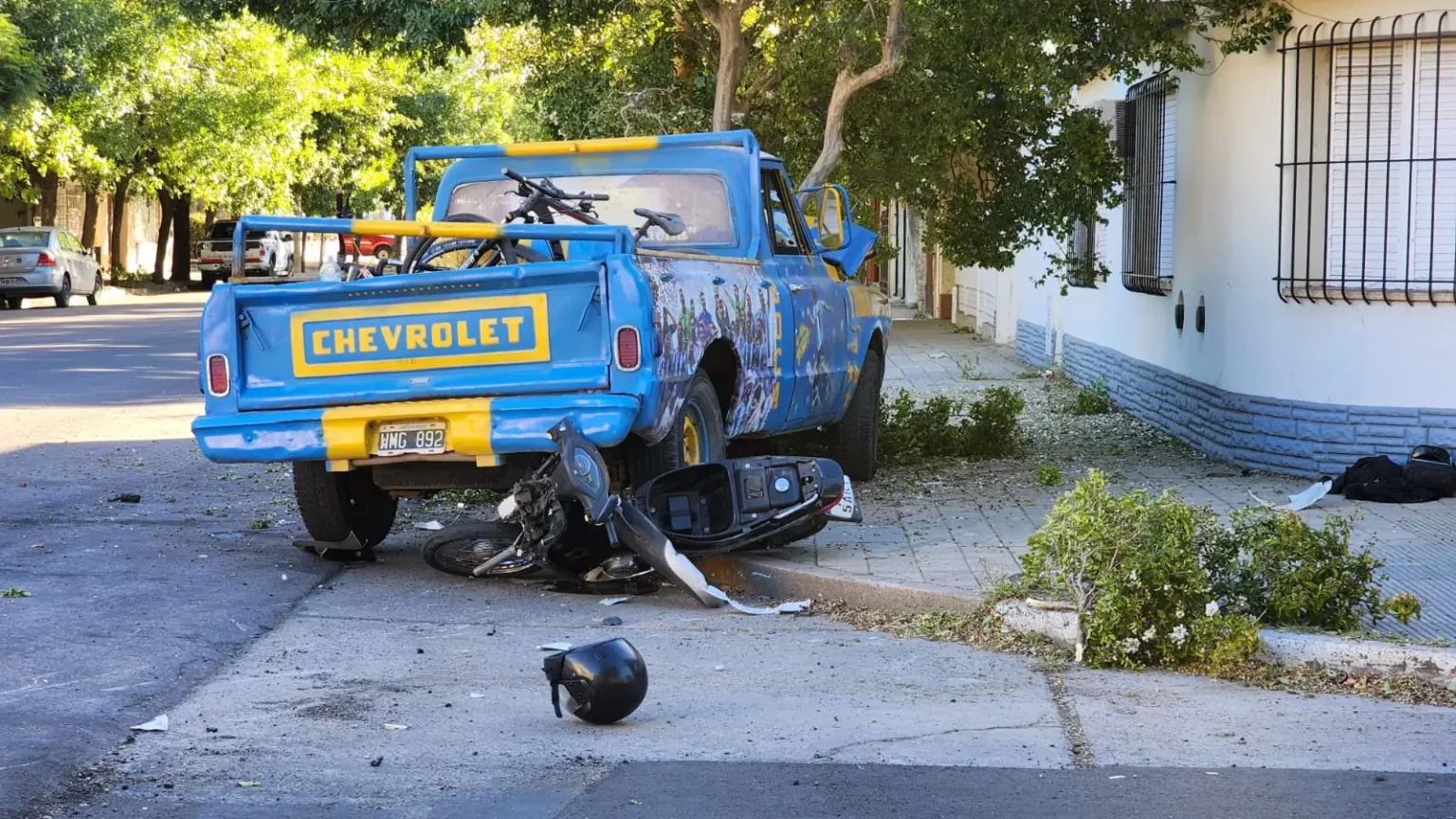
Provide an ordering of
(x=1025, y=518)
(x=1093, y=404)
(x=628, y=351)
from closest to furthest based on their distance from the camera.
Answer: (x=628, y=351) < (x=1025, y=518) < (x=1093, y=404)

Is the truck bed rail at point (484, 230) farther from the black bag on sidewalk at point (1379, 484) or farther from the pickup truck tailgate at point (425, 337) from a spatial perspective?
the black bag on sidewalk at point (1379, 484)

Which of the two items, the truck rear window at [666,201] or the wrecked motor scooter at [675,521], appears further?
the truck rear window at [666,201]

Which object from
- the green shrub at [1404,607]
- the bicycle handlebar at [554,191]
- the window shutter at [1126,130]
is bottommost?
the green shrub at [1404,607]

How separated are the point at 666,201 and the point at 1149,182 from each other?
5.65 metres

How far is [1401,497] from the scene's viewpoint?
967cm

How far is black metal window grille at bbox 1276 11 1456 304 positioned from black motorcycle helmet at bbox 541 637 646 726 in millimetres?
6379

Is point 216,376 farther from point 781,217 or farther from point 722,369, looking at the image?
point 781,217

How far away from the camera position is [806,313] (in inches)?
381

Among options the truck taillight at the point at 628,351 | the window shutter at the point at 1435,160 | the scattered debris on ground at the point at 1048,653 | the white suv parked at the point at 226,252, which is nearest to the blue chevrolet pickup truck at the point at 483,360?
the truck taillight at the point at 628,351

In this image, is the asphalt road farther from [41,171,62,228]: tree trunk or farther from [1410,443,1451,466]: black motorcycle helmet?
[41,171,62,228]: tree trunk

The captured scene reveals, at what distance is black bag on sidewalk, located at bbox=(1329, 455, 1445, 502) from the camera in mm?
9695

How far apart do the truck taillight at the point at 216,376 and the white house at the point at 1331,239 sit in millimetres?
6095

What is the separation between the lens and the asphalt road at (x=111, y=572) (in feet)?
18.1

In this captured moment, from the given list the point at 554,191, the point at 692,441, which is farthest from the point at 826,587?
the point at 554,191
